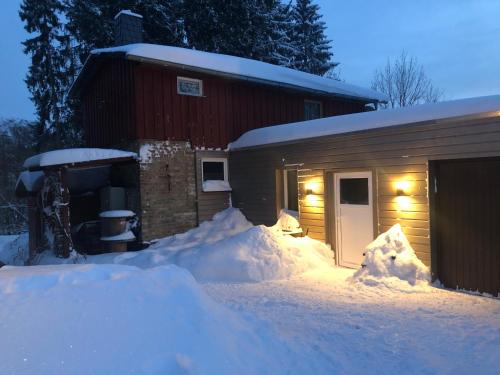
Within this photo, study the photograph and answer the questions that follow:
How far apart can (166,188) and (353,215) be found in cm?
526

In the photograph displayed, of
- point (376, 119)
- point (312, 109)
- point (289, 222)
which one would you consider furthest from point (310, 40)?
point (376, 119)

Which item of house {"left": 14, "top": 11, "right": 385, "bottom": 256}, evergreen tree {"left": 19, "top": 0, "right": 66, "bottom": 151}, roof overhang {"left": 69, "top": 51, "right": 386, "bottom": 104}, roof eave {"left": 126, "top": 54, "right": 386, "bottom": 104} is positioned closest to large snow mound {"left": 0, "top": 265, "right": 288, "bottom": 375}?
house {"left": 14, "top": 11, "right": 385, "bottom": 256}

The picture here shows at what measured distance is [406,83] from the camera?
1041 inches

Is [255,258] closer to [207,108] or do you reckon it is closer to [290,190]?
[290,190]

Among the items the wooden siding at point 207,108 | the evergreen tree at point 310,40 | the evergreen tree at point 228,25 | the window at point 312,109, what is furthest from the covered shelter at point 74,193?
the evergreen tree at point 310,40

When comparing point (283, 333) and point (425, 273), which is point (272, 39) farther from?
point (283, 333)

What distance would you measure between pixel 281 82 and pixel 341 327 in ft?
31.7

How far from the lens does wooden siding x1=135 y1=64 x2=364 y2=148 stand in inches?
422

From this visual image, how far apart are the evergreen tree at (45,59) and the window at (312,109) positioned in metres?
13.3

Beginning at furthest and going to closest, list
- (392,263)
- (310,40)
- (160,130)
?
(310,40) < (160,130) < (392,263)

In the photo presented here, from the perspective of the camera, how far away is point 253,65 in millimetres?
13602

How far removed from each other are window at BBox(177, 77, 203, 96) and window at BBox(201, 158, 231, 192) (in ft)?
6.70

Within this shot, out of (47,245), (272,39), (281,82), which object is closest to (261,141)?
(281,82)

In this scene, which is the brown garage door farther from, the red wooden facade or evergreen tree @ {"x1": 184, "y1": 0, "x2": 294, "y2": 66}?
evergreen tree @ {"x1": 184, "y1": 0, "x2": 294, "y2": 66}
